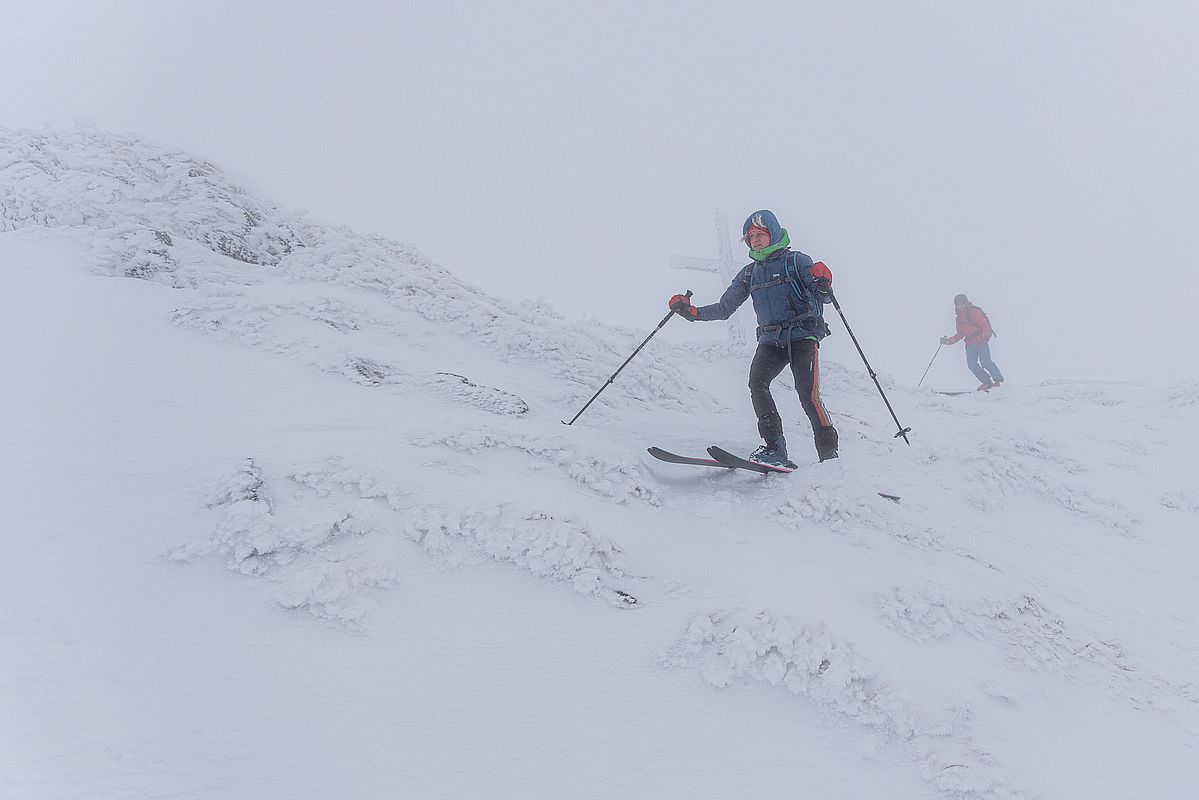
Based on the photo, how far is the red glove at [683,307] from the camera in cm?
707

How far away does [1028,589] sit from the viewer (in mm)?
5070

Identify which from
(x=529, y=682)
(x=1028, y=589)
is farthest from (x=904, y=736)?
(x=1028, y=589)

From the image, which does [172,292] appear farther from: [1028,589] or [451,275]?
[1028,589]

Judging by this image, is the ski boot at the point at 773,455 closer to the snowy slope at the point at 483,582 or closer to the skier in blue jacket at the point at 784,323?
the skier in blue jacket at the point at 784,323

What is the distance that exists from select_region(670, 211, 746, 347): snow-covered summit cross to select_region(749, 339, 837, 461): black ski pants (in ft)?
28.7

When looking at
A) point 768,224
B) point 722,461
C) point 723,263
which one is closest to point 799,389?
point 722,461

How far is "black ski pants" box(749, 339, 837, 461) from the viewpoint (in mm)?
6602

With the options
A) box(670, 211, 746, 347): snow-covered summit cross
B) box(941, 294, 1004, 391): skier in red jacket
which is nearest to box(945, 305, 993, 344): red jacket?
box(941, 294, 1004, 391): skier in red jacket

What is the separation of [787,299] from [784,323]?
26 centimetres

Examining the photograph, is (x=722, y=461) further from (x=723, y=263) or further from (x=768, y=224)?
(x=723, y=263)

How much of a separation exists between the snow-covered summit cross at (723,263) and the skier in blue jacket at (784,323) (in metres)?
8.70

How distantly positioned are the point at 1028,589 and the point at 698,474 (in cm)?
289

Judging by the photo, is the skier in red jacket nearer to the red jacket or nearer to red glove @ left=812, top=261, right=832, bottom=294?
the red jacket

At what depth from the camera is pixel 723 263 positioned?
16141 millimetres
